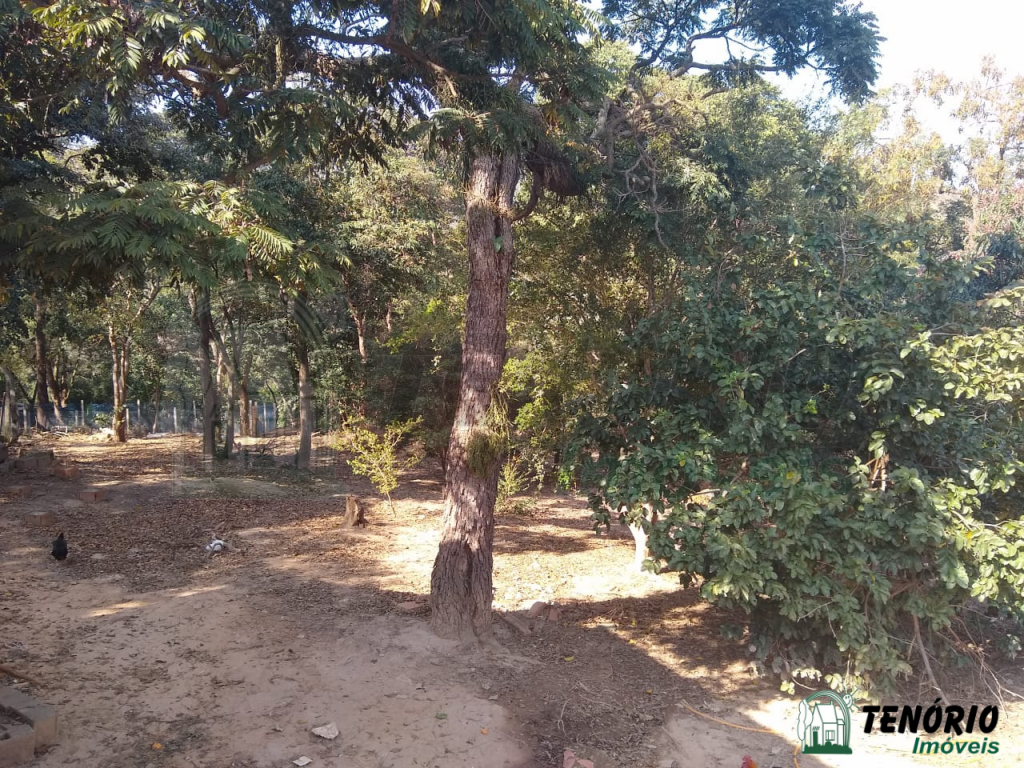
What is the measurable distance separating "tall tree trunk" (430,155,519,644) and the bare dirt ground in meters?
0.35

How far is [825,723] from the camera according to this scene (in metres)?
5.78

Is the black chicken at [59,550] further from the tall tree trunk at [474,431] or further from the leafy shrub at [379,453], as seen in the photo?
the tall tree trunk at [474,431]

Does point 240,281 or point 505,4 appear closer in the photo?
point 240,281

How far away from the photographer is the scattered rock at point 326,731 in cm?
502

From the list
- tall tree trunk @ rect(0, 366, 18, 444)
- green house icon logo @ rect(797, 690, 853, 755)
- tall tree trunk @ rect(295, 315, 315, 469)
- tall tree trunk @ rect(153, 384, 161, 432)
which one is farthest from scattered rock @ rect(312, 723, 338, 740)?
tall tree trunk @ rect(153, 384, 161, 432)

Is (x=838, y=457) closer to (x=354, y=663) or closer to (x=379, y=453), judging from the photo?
(x=354, y=663)

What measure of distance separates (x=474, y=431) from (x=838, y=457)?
10.8ft

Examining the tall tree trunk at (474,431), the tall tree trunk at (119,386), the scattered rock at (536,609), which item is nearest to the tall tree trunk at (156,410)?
the tall tree trunk at (119,386)

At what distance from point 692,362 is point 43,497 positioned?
35.7 ft

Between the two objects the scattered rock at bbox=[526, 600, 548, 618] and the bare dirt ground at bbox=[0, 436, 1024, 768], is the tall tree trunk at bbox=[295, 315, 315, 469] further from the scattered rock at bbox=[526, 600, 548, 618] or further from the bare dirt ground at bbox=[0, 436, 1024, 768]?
the scattered rock at bbox=[526, 600, 548, 618]

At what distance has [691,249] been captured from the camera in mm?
7906

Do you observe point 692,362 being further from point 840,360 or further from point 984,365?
point 984,365

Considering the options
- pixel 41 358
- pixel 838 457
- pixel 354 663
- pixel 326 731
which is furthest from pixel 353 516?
pixel 41 358

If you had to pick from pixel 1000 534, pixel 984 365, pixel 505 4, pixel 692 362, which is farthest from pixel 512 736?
pixel 505 4
